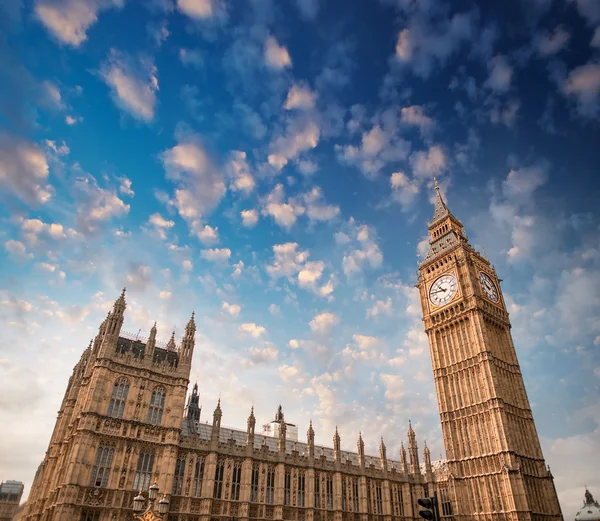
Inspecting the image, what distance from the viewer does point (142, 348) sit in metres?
53.5

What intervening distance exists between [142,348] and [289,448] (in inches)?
1077

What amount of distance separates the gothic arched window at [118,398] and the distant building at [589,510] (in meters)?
156

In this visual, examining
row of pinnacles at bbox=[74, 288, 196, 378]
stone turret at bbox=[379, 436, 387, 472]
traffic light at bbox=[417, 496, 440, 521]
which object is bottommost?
traffic light at bbox=[417, 496, 440, 521]

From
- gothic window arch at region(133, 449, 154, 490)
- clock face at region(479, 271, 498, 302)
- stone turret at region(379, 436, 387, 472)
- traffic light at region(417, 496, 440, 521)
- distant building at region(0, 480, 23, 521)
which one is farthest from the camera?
distant building at region(0, 480, 23, 521)

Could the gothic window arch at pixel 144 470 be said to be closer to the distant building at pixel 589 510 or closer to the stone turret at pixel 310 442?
the stone turret at pixel 310 442

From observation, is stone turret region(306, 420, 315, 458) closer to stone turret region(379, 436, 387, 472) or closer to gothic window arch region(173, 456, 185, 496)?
stone turret region(379, 436, 387, 472)

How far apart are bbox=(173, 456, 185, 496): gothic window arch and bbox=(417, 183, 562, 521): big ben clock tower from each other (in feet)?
130

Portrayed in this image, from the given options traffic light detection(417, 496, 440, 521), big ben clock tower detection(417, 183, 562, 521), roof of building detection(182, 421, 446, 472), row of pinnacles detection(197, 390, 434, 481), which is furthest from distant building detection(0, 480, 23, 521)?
traffic light detection(417, 496, 440, 521)

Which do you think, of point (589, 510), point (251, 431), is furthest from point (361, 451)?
point (589, 510)

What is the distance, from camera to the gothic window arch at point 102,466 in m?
43.0

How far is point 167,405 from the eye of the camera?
166ft

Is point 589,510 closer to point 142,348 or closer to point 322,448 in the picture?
point 322,448

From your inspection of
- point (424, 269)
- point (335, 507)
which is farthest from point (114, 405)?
point (424, 269)

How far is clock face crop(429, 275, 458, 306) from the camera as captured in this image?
75.8 meters
